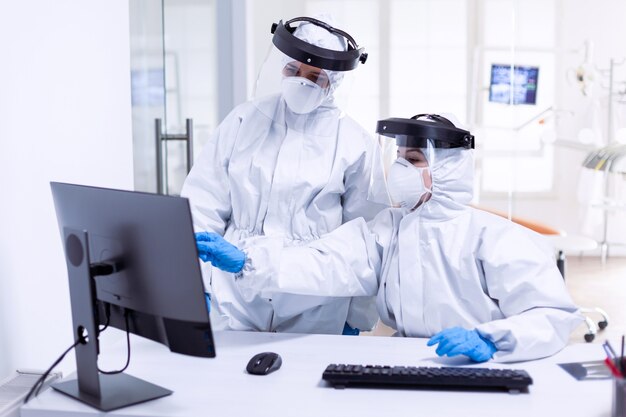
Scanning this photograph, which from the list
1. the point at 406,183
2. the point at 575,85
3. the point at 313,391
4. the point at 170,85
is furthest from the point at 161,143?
the point at 575,85

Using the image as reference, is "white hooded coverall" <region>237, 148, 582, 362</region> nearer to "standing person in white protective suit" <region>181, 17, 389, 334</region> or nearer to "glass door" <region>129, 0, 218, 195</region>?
"standing person in white protective suit" <region>181, 17, 389, 334</region>

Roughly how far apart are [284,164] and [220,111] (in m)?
1.46

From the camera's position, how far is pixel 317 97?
195cm

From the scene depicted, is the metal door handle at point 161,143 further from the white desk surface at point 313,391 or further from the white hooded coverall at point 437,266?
the white desk surface at point 313,391

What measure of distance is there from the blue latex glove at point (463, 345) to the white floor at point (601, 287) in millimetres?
1674

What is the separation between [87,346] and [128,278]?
0.17 meters

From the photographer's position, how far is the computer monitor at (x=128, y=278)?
1.21m

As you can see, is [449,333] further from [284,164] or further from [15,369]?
[15,369]

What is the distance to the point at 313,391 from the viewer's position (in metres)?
1.37

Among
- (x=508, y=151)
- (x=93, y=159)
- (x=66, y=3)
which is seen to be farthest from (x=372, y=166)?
(x=508, y=151)

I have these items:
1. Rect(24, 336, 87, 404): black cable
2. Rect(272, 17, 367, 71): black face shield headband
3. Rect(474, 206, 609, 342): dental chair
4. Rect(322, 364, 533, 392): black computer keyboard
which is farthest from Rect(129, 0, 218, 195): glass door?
Rect(474, 206, 609, 342): dental chair

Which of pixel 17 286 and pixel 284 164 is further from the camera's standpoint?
pixel 284 164

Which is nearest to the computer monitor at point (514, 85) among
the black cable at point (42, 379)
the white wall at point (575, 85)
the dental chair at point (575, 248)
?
the white wall at point (575, 85)

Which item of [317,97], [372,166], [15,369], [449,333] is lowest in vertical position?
[15,369]
